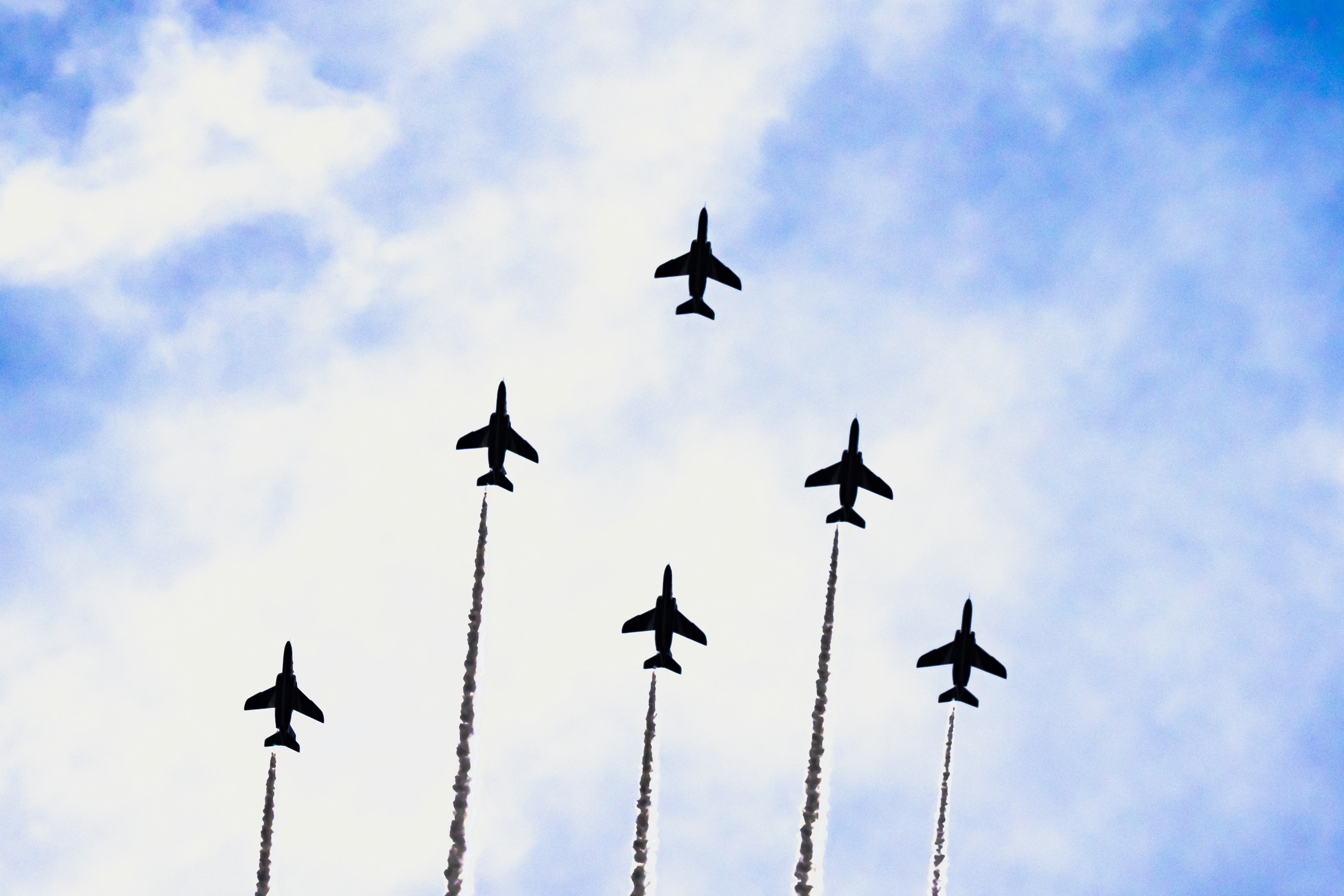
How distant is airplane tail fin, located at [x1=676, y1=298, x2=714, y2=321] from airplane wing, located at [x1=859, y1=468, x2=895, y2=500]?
17740mm

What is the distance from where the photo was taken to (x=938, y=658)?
109750 mm

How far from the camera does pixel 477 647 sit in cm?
10700

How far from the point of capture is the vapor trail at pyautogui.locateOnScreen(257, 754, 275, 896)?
10494cm

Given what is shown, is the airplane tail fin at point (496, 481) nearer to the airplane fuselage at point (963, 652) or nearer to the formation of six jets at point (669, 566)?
the formation of six jets at point (669, 566)

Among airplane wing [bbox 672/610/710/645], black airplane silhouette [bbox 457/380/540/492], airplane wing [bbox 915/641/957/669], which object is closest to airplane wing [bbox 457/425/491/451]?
black airplane silhouette [bbox 457/380/540/492]

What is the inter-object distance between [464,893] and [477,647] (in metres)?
17.7

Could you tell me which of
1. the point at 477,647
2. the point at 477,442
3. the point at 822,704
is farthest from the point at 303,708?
the point at 822,704

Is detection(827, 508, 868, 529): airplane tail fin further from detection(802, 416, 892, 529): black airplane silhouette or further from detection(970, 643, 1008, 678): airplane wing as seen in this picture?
detection(970, 643, 1008, 678): airplane wing

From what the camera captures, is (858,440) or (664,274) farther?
(664,274)

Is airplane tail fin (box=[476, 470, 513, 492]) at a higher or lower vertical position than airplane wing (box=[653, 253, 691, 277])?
lower

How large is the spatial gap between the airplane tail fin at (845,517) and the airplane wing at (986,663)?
1431 cm

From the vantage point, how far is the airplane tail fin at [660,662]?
4067 inches

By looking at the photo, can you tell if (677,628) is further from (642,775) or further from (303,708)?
(303,708)

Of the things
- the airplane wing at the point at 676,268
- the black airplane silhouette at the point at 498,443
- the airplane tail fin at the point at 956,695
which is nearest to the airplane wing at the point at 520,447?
the black airplane silhouette at the point at 498,443
